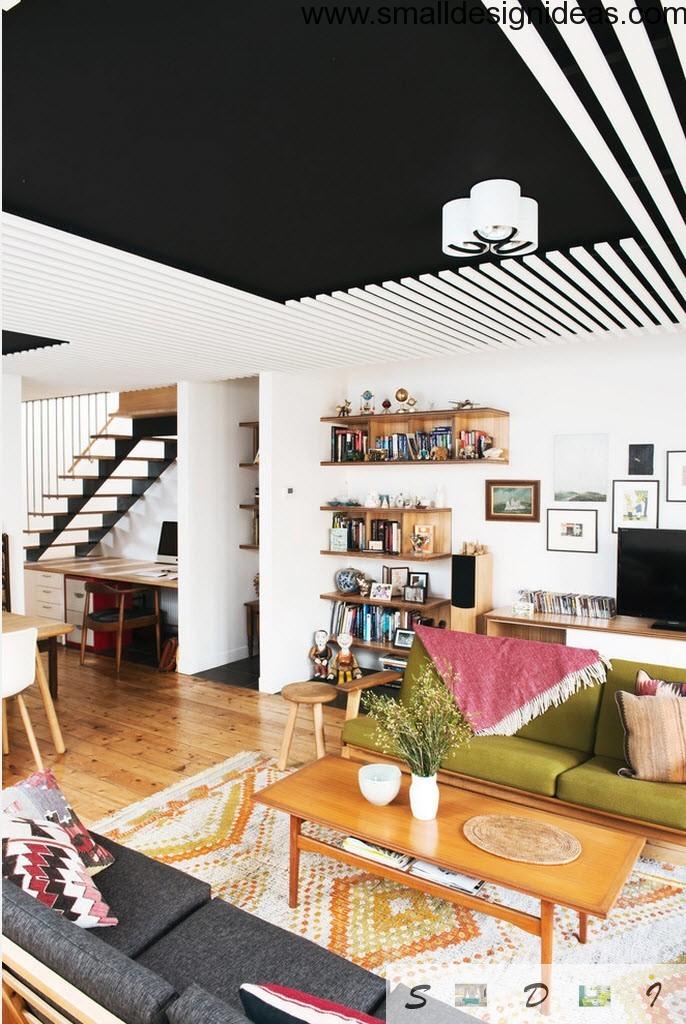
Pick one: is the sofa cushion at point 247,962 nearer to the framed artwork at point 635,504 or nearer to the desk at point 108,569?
the framed artwork at point 635,504

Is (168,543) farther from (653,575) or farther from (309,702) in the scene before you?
(653,575)

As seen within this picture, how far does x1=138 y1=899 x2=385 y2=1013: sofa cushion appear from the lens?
1825 millimetres

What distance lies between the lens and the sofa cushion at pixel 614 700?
3.38m

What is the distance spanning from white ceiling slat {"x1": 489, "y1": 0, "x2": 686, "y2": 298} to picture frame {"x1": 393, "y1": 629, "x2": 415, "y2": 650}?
11.3ft

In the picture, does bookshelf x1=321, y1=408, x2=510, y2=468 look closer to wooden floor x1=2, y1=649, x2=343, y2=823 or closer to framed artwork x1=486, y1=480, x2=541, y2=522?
framed artwork x1=486, y1=480, x2=541, y2=522

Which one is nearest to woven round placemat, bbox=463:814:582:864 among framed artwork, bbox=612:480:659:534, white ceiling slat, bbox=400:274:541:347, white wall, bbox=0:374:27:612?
white ceiling slat, bbox=400:274:541:347

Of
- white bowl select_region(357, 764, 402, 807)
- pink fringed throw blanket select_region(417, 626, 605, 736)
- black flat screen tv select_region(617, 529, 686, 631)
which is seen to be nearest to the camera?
white bowl select_region(357, 764, 402, 807)

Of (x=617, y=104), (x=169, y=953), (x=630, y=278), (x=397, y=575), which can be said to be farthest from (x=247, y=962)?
(x=397, y=575)

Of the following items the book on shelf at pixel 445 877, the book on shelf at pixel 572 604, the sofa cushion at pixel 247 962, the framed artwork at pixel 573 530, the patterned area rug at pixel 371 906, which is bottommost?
the patterned area rug at pixel 371 906

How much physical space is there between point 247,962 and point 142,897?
0.44 meters

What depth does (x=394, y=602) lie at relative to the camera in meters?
5.61

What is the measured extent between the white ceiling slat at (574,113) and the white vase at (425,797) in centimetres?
208

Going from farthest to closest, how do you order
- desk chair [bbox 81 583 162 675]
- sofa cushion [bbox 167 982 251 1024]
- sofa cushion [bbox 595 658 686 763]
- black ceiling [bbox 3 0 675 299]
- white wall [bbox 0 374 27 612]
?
desk chair [bbox 81 583 162 675] → white wall [bbox 0 374 27 612] → sofa cushion [bbox 595 658 686 763] → black ceiling [bbox 3 0 675 299] → sofa cushion [bbox 167 982 251 1024]

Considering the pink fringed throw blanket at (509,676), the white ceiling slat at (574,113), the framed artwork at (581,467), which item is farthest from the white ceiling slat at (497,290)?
the pink fringed throw blanket at (509,676)
